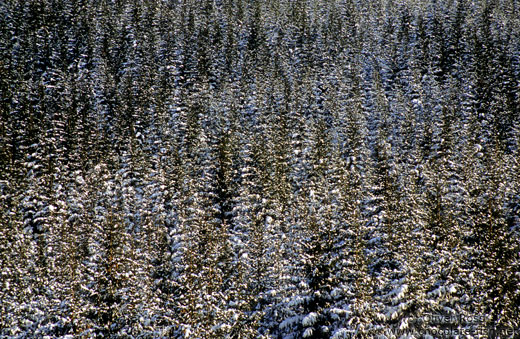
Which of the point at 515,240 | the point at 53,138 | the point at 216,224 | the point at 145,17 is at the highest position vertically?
the point at 145,17

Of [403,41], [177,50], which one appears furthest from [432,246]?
[177,50]

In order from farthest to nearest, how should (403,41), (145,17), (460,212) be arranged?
(145,17)
(403,41)
(460,212)

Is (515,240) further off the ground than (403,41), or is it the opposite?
(403,41)

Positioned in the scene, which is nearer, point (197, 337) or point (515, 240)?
point (197, 337)

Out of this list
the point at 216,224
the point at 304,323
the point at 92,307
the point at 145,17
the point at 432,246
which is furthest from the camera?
the point at 145,17

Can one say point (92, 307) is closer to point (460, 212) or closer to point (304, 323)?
point (304, 323)

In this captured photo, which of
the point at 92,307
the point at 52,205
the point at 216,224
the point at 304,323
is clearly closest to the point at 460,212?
the point at 304,323
